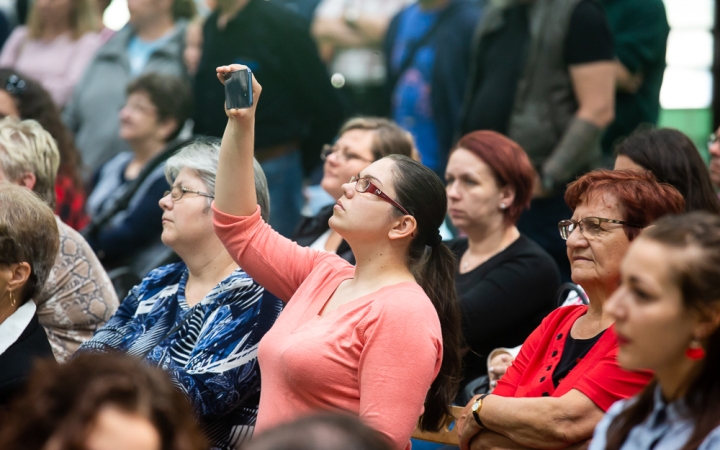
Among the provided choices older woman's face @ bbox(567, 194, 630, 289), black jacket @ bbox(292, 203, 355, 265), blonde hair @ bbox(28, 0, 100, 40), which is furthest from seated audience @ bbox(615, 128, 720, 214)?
blonde hair @ bbox(28, 0, 100, 40)

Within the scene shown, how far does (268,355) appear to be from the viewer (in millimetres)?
2684

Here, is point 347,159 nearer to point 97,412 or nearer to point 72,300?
point 72,300

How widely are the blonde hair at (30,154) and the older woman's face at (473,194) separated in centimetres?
165

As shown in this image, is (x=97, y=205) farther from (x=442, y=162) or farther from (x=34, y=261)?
(x=34, y=261)

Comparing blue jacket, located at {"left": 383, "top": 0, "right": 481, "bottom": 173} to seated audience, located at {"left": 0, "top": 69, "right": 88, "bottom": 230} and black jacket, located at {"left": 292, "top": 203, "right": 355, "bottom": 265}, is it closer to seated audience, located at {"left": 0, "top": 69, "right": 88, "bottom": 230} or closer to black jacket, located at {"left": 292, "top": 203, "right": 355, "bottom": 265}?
black jacket, located at {"left": 292, "top": 203, "right": 355, "bottom": 265}

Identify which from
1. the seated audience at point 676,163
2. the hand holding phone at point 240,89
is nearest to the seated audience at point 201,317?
the hand holding phone at point 240,89

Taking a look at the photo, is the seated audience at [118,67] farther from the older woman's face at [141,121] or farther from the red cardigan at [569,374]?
the red cardigan at [569,374]

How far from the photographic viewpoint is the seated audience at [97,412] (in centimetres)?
149

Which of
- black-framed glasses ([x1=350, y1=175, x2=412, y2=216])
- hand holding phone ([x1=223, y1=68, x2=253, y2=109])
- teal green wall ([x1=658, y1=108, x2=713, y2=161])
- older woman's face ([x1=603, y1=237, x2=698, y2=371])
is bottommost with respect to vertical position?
teal green wall ([x1=658, y1=108, x2=713, y2=161])

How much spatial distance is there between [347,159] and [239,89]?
143 cm

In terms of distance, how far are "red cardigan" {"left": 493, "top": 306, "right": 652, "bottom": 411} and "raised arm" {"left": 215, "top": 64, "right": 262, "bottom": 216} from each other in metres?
0.92

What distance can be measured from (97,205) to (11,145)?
5.19 feet

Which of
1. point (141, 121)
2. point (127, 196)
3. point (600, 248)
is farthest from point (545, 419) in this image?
point (141, 121)

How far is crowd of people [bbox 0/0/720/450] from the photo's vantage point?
1.95 metres
